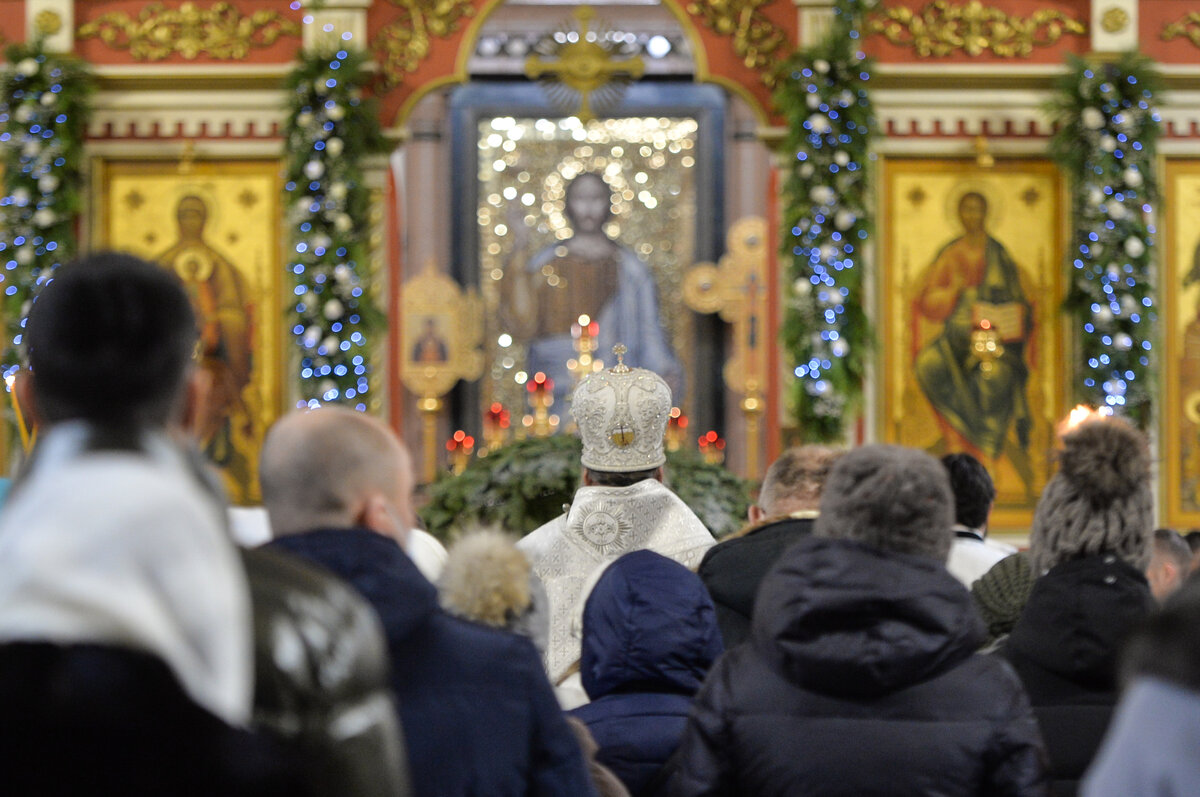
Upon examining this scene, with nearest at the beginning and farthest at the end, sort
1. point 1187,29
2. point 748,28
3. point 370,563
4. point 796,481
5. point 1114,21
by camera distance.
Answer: point 370,563 < point 796,481 < point 1114,21 < point 1187,29 < point 748,28

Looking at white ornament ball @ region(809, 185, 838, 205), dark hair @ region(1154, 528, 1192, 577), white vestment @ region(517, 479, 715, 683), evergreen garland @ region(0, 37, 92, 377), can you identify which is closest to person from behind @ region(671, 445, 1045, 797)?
white vestment @ region(517, 479, 715, 683)

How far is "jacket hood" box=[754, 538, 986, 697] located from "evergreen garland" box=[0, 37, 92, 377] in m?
9.31

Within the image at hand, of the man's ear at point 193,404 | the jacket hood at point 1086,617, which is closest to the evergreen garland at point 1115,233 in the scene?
the jacket hood at point 1086,617

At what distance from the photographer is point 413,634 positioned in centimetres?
235

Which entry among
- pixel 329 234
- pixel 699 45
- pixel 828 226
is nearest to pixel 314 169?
pixel 329 234

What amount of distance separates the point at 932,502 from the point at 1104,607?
62cm

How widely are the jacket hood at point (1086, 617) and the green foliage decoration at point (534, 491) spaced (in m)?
3.45

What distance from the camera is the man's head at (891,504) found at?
267 cm

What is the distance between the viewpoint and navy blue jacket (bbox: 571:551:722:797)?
3297mm

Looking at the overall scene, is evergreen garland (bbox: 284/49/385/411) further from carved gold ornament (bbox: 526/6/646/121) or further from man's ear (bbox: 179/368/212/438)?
man's ear (bbox: 179/368/212/438)

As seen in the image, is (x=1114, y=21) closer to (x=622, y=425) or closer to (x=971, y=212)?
(x=971, y=212)

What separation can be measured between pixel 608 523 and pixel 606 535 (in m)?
0.04

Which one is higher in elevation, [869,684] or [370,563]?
[370,563]

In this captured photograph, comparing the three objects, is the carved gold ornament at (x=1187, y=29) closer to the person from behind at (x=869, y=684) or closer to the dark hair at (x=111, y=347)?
the person from behind at (x=869, y=684)
